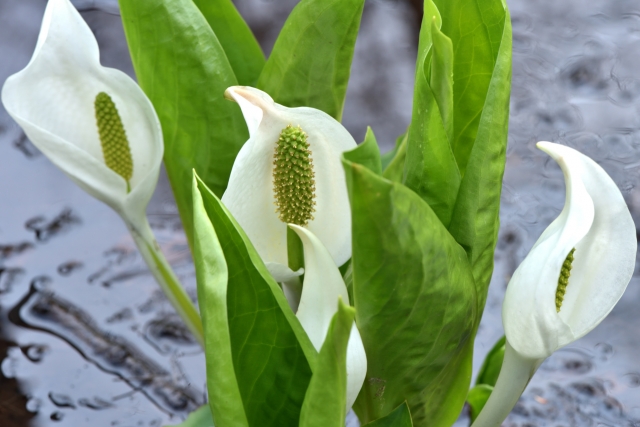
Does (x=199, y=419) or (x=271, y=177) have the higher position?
(x=271, y=177)

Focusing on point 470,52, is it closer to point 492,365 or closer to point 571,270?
point 571,270

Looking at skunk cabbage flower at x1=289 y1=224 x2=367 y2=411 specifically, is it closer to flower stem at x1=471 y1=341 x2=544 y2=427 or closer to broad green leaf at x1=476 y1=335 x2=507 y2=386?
flower stem at x1=471 y1=341 x2=544 y2=427

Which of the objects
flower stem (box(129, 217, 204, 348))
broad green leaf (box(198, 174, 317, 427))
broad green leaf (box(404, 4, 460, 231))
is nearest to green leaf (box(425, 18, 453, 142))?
broad green leaf (box(404, 4, 460, 231))

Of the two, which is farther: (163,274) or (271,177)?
(163,274)

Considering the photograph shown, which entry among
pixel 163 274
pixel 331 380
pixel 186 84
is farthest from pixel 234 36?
pixel 331 380

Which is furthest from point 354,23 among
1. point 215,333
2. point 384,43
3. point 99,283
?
point 384,43
